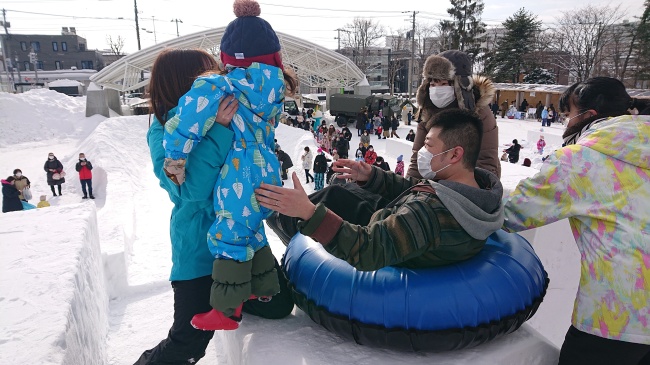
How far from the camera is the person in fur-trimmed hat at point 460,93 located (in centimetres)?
274

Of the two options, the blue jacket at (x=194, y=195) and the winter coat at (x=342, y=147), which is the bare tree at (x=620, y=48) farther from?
the blue jacket at (x=194, y=195)

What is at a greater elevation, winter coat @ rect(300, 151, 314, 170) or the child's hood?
the child's hood

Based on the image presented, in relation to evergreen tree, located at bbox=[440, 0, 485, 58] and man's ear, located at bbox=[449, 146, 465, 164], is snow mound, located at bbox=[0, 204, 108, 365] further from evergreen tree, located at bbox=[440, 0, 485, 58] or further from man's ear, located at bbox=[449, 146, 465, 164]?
evergreen tree, located at bbox=[440, 0, 485, 58]

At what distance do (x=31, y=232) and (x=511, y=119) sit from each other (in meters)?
28.2

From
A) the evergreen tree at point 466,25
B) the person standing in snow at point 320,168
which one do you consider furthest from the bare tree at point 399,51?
the person standing in snow at point 320,168

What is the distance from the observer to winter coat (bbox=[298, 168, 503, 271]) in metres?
1.53

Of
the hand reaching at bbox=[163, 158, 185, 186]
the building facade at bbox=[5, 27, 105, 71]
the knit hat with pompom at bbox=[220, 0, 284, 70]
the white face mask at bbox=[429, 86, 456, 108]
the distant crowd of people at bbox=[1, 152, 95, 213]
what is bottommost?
the distant crowd of people at bbox=[1, 152, 95, 213]

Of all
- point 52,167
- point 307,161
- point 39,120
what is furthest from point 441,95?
point 39,120

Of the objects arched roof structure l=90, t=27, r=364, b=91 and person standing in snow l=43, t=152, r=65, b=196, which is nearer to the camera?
person standing in snow l=43, t=152, r=65, b=196

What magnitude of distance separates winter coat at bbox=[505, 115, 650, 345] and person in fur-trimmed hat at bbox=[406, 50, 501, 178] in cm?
95

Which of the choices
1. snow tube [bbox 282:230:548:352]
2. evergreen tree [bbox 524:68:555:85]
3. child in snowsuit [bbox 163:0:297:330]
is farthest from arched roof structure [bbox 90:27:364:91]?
snow tube [bbox 282:230:548:352]

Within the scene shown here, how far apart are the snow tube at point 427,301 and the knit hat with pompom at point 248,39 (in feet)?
3.24

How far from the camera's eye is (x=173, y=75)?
6.24 ft

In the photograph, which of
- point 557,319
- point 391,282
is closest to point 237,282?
point 391,282
